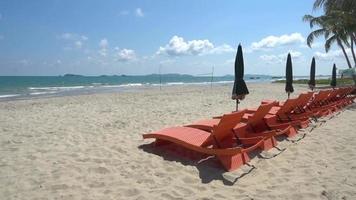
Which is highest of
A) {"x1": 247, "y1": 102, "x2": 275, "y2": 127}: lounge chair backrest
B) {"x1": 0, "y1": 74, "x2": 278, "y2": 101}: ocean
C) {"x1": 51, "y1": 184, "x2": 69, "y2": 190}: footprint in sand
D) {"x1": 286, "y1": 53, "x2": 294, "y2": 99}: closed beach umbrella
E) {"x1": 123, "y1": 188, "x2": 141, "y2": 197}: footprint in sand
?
{"x1": 286, "y1": 53, "x2": 294, "y2": 99}: closed beach umbrella

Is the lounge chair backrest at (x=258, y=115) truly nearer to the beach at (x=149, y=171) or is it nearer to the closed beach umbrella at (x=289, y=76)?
the beach at (x=149, y=171)

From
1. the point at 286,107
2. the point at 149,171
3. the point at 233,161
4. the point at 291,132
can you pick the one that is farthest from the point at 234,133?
the point at 286,107

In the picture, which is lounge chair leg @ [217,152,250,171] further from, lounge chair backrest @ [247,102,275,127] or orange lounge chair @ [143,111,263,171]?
lounge chair backrest @ [247,102,275,127]

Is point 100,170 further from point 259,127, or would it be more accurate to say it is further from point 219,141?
point 259,127

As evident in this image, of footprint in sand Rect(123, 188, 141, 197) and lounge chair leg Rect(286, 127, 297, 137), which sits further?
lounge chair leg Rect(286, 127, 297, 137)

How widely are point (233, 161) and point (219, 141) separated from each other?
1.44 feet

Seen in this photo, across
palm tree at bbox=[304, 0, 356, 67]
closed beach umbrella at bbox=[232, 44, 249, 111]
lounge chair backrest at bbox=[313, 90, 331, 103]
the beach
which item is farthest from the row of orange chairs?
palm tree at bbox=[304, 0, 356, 67]

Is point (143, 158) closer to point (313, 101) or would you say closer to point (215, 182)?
point (215, 182)

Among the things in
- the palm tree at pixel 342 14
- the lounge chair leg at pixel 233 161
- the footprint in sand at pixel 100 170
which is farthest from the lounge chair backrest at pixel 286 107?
the palm tree at pixel 342 14

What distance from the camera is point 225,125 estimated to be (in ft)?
16.9

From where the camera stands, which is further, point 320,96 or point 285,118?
point 320,96

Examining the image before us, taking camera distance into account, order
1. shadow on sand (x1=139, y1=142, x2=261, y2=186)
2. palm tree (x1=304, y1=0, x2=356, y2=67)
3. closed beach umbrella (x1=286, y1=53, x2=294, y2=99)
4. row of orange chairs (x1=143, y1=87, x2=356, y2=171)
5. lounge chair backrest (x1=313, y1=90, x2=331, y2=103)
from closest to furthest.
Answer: shadow on sand (x1=139, y1=142, x2=261, y2=186)
row of orange chairs (x1=143, y1=87, x2=356, y2=171)
lounge chair backrest (x1=313, y1=90, x2=331, y2=103)
closed beach umbrella (x1=286, y1=53, x2=294, y2=99)
palm tree (x1=304, y1=0, x2=356, y2=67)

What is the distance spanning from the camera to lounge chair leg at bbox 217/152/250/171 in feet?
16.1

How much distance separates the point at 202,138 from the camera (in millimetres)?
5488
